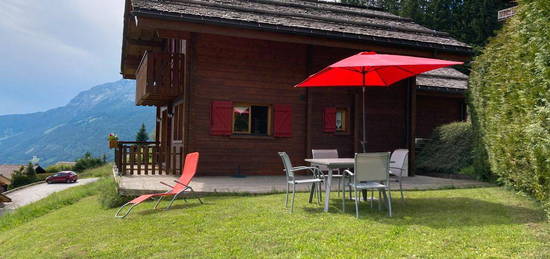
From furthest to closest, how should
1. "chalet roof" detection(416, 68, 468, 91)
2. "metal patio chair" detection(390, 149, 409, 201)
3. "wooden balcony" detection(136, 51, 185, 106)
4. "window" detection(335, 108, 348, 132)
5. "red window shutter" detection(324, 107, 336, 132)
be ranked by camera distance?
"chalet roof" detection(416, 68, 468, 91) → "window" detection(335, 108, 348, 132) → "red window shutter" detection(324, 107, 336, 132) → "wooden balcony" detection(136, 51, 185, 106) → "metal patio chair" detection(390, 149, 409, 201)

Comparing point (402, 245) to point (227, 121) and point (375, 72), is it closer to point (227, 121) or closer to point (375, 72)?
point (375, 72)

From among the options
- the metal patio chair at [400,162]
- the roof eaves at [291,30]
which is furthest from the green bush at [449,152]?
the metal patio chair at [400,162]

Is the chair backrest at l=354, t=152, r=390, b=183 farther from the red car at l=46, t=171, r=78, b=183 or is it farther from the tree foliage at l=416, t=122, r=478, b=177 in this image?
the red car at l=46, t=171, r=78, b=183

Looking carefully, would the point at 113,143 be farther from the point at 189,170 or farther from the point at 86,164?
the point at 86,164

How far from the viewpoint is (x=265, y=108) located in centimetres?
1185

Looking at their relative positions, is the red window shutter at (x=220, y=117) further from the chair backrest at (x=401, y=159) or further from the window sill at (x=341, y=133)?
the chair backrest at (x=401, y=159)

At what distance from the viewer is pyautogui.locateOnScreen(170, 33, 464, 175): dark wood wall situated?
36.3 ft

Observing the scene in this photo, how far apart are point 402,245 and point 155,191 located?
492 cm

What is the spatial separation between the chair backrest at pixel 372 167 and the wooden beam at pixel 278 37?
5.67 meters

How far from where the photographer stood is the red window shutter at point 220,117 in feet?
36.3

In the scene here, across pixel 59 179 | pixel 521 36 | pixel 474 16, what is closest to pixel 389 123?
pixel 521 36

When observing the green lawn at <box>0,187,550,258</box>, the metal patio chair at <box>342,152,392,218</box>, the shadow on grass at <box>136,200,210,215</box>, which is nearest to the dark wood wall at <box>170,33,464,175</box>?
the shadow on grass at <box>136,200,210,215</box>

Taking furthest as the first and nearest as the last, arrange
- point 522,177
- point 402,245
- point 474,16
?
point 474,16, point 522,177, point 402,245

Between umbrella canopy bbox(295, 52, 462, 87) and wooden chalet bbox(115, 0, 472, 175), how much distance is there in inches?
133
